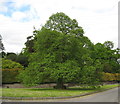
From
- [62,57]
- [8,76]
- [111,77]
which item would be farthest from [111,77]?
[62,57]

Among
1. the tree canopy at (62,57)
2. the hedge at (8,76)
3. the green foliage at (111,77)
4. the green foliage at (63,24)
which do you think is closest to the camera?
the tree canopy at (62,57)

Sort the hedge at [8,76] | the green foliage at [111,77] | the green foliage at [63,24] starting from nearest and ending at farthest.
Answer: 1. the green foliage at [63,24]
2. the hedge at [8,76]
3. the green foliage at [111,77]

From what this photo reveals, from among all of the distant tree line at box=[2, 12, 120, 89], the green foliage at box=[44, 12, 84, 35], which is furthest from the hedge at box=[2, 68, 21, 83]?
the green foliage at box=[44, 12, 84, 35]

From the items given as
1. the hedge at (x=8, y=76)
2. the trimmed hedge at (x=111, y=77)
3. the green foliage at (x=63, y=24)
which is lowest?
the trimmed hedge at (x=111, y=77)

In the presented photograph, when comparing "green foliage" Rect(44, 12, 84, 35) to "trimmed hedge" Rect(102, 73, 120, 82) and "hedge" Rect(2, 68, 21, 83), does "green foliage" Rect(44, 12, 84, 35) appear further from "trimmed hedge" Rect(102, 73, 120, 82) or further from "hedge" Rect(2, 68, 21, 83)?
"trimmed hedge" Rect(102, 73, 120, 82)

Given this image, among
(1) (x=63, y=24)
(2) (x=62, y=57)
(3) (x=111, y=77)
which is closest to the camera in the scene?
(2) (x=62, y=57)

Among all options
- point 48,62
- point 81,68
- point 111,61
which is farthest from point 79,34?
point 111,61

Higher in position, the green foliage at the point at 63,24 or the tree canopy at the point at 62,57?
the green foliage at the point at 63,24

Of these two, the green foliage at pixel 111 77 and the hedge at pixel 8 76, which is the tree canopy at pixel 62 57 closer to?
the hedge at pixel 8 76

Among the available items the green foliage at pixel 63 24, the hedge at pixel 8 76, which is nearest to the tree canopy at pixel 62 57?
the green foliage at pixel 63 24

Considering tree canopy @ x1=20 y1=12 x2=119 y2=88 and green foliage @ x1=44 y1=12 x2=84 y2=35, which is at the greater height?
green foliage @ x1=44 y1=12 x2=84 y2=35

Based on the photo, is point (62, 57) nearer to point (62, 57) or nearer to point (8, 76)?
point (62, 57)

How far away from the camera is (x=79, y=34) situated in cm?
2434

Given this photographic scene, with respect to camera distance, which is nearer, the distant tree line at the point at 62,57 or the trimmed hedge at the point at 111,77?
the distant tree line at the point at 62,57
